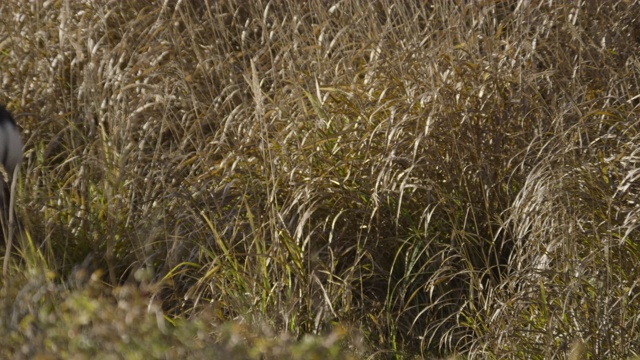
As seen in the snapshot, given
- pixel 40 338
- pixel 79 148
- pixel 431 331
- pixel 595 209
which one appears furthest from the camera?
pixel 79 148

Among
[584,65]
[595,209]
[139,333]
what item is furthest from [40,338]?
[584,65]

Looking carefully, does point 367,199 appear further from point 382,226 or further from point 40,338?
point 40,338

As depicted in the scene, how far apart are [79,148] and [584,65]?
2385 millimetres

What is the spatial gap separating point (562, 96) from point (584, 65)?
0.21 m

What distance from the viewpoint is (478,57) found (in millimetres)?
4438

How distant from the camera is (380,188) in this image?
162 inches

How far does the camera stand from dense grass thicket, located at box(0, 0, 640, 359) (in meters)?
3.64

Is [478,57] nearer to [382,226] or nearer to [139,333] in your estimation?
[382,226]

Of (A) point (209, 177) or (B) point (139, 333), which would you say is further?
(A) point (209, 177)

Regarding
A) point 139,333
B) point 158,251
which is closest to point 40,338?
point 139,333

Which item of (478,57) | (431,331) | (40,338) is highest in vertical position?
(40,338)

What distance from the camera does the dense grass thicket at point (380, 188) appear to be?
364 cm

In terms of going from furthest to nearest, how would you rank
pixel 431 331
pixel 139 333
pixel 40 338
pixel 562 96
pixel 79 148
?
pixel 79 148
pixel 562 96
pixel 431 331
pixel 40 338
pixel 139 333

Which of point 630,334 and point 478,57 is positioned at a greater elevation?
point 478,57
